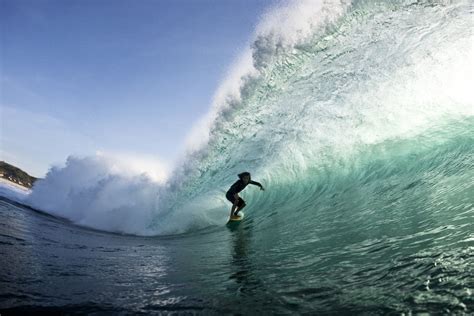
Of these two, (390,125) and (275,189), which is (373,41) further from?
(275,189)

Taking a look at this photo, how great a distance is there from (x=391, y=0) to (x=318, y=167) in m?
5.11

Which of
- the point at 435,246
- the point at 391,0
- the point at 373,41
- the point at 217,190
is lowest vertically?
the point at 435,246

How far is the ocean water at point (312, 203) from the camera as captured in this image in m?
3.46

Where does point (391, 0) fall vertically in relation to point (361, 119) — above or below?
above

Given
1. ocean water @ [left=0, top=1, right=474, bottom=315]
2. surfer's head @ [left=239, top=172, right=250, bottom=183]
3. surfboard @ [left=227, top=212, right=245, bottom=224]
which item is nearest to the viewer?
ocean water @ [left=0, top=1, right=474, bottom=315]

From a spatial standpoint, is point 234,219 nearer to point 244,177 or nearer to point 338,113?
point 244,177

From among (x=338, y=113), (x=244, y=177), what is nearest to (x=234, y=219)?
(x=244, y=177)

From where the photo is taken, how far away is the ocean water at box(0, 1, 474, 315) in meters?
3.46

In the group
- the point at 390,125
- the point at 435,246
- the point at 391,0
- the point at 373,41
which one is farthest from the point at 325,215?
the point at 391,0

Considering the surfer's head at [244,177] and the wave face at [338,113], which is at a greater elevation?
the wave face at [338,113]

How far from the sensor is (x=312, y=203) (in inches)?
349

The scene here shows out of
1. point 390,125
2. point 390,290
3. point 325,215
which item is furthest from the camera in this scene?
point 390,125

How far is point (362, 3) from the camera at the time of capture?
1015 cm

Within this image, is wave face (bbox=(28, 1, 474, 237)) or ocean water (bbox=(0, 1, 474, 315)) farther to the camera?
wave face (bbox=(28, 1, 474, 237))
